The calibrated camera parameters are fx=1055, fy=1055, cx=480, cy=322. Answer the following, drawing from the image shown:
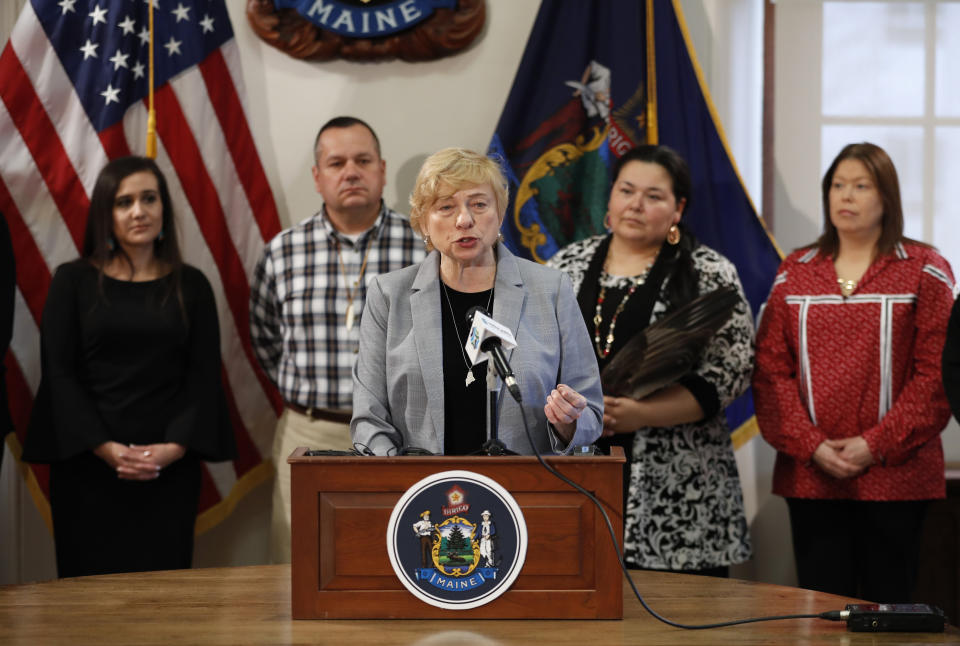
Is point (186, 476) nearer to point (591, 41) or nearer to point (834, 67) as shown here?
point (591, 41)

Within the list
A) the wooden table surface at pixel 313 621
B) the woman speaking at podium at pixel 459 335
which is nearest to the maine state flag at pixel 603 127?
the woman speaking at podium at pixel 459 335

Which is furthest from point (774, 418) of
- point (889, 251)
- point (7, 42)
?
point (7, 42)

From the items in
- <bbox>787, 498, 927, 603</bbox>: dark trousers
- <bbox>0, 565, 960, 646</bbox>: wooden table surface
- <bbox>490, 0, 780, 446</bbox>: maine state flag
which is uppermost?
<bbox>490, 0, 780, 446</bbox>: maine state flag

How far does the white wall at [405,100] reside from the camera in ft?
12.2

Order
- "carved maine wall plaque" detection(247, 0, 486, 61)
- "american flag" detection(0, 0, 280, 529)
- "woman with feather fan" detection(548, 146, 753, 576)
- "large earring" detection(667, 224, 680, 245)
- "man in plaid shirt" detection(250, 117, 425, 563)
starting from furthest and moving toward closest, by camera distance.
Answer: "carved maine wall plaque" detection(247, 0, 486, 61) → "american flag" detection(0, 0, 280, 529) → "man in plaid shirt" detection(250, 117, 425, 563) → "large earring" detection(667, 224, 680, 245) → "woman with feather fan" detection(548, 146, 753, 576)

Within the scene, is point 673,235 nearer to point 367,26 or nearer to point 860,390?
point 860,390

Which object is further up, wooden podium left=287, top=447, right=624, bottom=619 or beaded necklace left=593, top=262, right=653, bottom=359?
beaded necklace left=593, top=262, right=653, bottom=359

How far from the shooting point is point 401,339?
7.00ft

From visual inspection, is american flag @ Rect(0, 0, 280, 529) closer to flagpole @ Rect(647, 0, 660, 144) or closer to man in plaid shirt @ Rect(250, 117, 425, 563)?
man in plaid shirt @ Rect(250, 117, 425, 563)

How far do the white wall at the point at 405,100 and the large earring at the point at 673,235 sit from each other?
2.82ft

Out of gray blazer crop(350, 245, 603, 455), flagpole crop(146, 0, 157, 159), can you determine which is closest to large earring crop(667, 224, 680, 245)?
gray blazer crop(350, 245, 603, 455)

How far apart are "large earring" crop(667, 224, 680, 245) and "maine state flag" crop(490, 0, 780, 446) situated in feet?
1.63

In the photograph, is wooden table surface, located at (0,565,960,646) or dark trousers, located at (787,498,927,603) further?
dark trousers, located at (787,498,927,603)

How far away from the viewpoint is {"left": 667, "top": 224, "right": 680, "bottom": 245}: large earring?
3.05m
